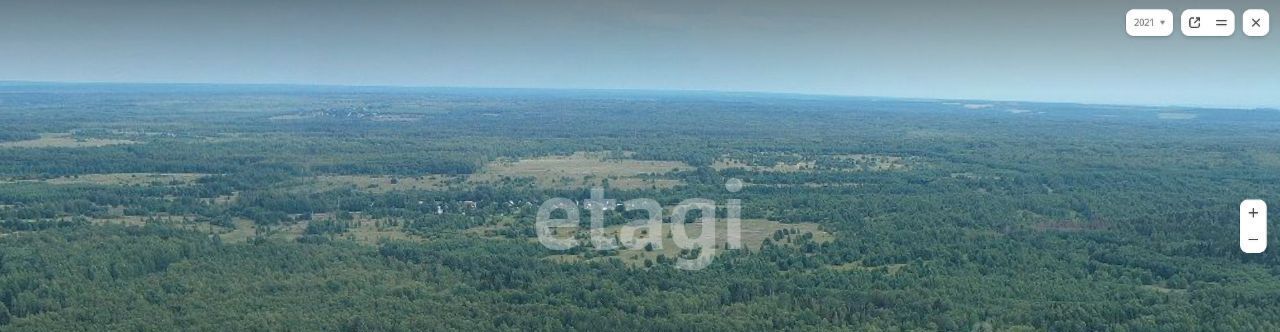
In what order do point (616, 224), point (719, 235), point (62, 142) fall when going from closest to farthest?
1. point (719, 235)
2. point (616, 224)
3. point (62, 142)

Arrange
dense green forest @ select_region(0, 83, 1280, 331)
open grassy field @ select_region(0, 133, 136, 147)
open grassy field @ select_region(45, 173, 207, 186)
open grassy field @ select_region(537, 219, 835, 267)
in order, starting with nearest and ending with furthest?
dense green forest @ select_region(0, 83, 1280, 331), open grassy field @ select_region(537, 219, 835, 267), open grassy field @ select_region(45, 173, 207, 186), open grassy field @ select_region(0, 133, 136, 147)

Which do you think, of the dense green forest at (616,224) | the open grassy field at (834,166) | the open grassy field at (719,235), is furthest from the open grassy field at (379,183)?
the open grassy field at (834,166)

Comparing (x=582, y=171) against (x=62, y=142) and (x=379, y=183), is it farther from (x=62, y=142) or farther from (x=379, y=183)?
(x=62, y=142)

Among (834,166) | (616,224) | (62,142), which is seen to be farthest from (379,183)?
(62,142)

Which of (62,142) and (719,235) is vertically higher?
(62,142)

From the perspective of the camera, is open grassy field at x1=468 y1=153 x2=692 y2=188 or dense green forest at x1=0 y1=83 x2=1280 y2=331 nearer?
dense green forest at x1=0 y1=83 x2=1280 y2=331

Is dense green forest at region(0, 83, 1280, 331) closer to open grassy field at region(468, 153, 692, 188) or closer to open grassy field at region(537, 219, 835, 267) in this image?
open grassy field at region(537, 219, 835, 267)

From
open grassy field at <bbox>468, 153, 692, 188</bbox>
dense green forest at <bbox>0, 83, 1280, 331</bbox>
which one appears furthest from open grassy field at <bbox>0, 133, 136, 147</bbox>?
→ open grassy field at <bbox>468, 153, 692, 188</bbox>

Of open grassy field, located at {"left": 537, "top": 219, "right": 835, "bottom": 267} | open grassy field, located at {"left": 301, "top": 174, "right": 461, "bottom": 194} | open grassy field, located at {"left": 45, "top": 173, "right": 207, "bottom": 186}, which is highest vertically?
open grassy field, located at {"left": 45, "top": 173, "right": 207, "bottom": 186}

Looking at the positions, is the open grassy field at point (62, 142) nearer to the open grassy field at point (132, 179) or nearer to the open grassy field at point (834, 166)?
the open grassy field at point (132, 179)
